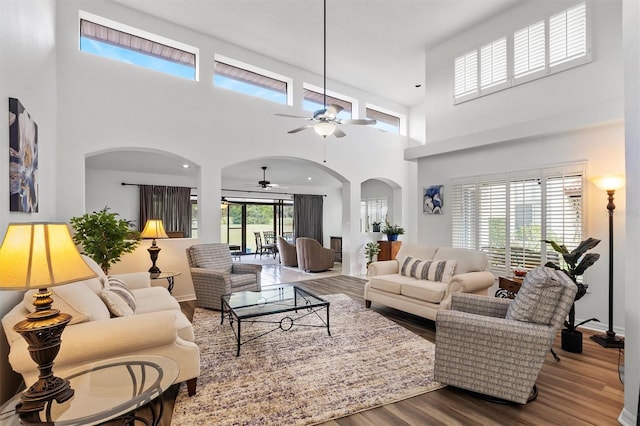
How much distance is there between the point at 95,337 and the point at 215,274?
2417 millimetres

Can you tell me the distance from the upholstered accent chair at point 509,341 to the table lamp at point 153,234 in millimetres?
3762

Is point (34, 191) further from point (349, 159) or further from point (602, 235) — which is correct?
point (602, 235)

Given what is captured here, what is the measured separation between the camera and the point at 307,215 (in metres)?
11.0

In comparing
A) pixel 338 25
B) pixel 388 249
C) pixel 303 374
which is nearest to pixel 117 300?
pixel 303 374

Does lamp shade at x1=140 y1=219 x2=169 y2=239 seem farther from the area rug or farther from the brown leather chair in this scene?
the brown leather chair

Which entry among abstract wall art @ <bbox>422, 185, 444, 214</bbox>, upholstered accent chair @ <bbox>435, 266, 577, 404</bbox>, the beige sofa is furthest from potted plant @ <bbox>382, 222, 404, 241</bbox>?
upholstered accent chair @ <bbox>435, 266, 577, 404</bbox>

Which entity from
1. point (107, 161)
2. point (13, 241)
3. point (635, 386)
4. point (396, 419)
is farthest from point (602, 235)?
point (107, 161)

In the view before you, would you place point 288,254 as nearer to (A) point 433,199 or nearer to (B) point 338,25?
(A) point 433,199

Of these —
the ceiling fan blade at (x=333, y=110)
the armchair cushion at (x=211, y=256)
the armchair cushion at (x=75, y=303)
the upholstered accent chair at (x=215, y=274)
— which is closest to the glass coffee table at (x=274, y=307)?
the upholstered accent chair at (x=215, y=274)

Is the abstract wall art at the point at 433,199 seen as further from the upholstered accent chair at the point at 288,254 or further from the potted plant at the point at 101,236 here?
the potted plant at the point at 101,236

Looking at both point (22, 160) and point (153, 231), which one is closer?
point (22, 160)

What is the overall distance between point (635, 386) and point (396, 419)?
1.49 m

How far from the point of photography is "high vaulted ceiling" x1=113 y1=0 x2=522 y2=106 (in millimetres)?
4449

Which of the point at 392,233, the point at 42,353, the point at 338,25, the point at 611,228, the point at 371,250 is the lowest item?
the point at 371,250
